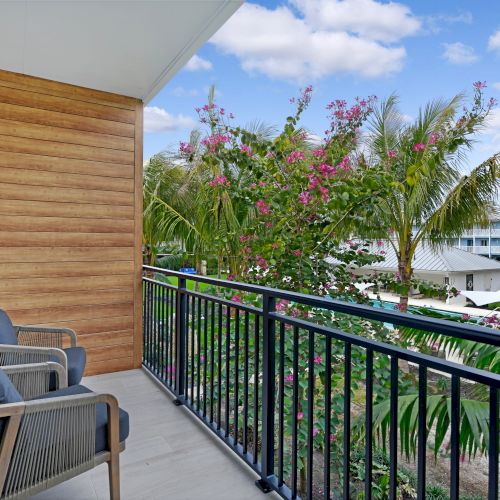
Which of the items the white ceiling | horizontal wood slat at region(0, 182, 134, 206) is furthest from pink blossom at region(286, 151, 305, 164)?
horizontal wood slat at region(0, 182, 134, 206)

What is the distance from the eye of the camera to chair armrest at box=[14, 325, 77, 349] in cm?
251

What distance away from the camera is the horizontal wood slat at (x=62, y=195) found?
304 cm

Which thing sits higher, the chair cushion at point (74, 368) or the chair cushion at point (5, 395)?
the chair cushion at point (5, 395)

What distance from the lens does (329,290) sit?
11.2 ft

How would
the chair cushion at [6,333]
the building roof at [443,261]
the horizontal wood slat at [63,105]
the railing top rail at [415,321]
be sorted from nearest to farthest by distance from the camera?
the railing top rail at [415,321] → the chair cushion at [6,333] → the horizontal wood slat at [63,105] → the building roof at [443,261]

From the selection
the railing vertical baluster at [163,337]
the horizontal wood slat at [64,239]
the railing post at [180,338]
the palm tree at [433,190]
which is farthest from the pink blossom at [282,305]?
the palm tree at [433,190]

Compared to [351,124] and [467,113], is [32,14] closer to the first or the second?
[351,124]

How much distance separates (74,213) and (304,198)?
1898 mm

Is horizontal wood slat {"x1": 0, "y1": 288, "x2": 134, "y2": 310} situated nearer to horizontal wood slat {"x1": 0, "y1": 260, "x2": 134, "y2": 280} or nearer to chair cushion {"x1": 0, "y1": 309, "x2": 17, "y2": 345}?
horizontal wood slat {"x1": 0, "y1": 260, "x2": 134, "y2": 280}

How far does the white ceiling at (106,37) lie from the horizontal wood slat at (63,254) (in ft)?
4.37

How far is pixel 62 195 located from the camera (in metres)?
3.22

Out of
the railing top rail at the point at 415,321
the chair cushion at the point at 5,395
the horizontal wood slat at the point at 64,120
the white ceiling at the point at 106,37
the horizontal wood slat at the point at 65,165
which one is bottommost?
the chair cushion at the point at 5,395

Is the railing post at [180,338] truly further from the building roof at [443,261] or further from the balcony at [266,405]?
the building roof at [443,261]

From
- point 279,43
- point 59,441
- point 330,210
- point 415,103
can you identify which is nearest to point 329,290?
point 330,210
